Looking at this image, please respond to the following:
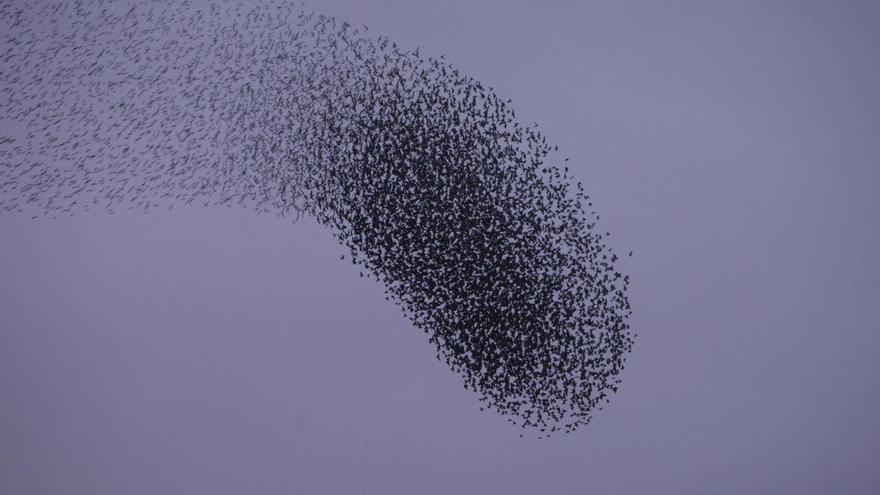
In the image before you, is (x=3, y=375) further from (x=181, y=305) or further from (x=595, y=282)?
(x=595, y=282)

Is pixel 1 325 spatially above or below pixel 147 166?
below

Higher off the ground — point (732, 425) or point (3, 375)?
point (3, 375)

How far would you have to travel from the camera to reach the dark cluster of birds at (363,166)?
194 cm

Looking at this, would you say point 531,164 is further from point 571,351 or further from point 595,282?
point 571,351

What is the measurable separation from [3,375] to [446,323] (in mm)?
1492

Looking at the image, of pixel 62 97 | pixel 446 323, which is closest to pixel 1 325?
pixel 62 97

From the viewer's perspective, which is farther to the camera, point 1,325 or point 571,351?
point 1,325

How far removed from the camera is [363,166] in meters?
1.97

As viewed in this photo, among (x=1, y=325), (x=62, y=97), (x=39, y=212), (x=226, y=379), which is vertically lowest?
(x=226, y=379)

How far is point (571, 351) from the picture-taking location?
6.37 ft

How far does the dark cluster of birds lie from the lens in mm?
1941

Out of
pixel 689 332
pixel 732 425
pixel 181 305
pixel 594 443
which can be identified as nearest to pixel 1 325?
pixel 181 305

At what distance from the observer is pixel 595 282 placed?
193 cm

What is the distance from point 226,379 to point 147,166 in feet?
2.41
